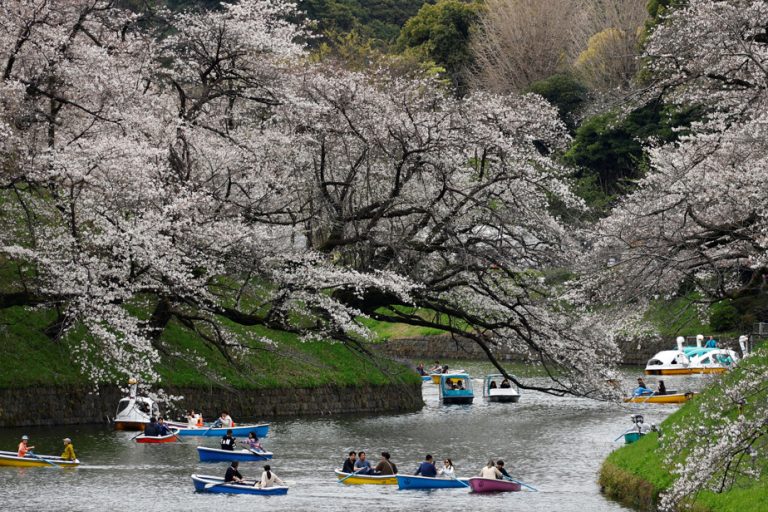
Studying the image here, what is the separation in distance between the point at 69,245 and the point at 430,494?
11.0 metres

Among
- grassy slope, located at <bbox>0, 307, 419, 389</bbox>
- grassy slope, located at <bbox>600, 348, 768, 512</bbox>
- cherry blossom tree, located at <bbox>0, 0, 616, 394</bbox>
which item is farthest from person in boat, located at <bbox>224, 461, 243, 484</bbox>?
grassy slope, located at <bbox>600, 348, 768, 512</bbox>

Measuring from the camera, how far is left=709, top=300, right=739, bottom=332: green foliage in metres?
59.9

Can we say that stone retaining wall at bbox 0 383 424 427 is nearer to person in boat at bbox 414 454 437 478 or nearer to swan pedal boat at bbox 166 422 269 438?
swan pedal boat at bbox 166 422 269 438

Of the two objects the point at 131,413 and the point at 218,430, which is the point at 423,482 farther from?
the point at 131,413

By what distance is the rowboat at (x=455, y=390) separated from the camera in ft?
164

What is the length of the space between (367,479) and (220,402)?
Answer: 12584 millimetres

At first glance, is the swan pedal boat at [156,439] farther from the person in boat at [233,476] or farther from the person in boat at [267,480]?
the person in boat at [267,480]

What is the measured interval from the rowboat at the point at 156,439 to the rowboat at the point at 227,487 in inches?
289

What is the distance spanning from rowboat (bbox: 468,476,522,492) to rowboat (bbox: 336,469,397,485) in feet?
7.21

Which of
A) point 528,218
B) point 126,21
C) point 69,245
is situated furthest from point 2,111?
point 528,218

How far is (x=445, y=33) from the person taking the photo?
93.1 m

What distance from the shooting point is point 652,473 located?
24.4 metres

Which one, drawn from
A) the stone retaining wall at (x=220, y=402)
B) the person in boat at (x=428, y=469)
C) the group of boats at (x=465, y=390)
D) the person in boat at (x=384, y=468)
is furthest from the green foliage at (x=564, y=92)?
the person in boat at (x=428, y=469)

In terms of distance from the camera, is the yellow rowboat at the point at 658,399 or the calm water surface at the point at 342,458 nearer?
the calm water surface at the point at 342,458
